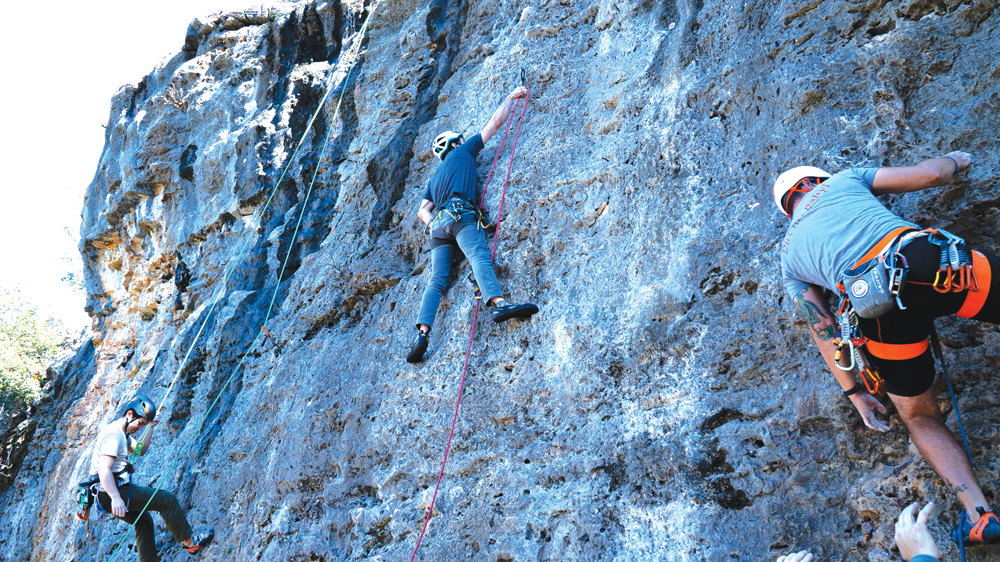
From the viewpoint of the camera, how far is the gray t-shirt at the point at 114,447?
5.30 meters

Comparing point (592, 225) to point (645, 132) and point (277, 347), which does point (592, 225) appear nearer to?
point (645, 132)

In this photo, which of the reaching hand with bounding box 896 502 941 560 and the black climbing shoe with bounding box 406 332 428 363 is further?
the black climbing shoe with bounding box 406 332 428 363

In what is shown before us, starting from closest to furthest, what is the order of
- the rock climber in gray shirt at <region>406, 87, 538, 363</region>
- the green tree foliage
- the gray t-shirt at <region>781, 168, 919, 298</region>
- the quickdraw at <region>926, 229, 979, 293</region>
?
the quickdraw at <region>926, 229, 979, 293</region> < the gray t-shirt at <region>781, 168, 919, 298</region> < the rock climber in gray shirt at <region>406, 87, 538, 363</region> < the green tree foliage

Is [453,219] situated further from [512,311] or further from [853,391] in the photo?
[853,391]

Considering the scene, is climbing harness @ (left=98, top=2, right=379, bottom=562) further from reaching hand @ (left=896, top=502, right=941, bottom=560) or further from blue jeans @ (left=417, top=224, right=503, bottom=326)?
reaching hand @ (left=896, top=502, right=941, bottom=560)

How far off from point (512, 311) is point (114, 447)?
12.0ft

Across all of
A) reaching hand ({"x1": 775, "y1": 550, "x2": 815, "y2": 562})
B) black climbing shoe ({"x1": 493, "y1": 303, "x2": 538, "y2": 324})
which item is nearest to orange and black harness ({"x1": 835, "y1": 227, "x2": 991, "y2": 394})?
reaching hand ({"x1": 775, "y1": 550, "x2": 815, "y2": 562})

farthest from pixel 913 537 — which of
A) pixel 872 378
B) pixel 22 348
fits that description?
pixel 22 348

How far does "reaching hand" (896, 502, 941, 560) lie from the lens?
7.20ft

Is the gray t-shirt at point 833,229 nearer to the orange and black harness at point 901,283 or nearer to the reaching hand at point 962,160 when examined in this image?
the orange and black harness at point 901,283

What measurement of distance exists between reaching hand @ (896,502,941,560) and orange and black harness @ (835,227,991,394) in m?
0.61

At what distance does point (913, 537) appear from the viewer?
224 centimetres

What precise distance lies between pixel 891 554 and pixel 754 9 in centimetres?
348

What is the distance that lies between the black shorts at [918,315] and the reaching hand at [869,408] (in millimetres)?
143
